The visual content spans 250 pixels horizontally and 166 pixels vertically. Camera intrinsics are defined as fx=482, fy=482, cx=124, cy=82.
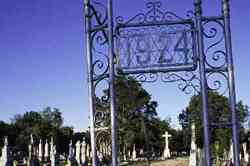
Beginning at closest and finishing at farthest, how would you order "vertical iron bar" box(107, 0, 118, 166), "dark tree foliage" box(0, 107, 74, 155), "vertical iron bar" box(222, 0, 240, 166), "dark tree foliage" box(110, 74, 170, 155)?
"vertical iron bar" box(222, 0, 240, 166), "vertical iron bar" box(107, 0, 118, 166), "dark tree foliage" box(110, 74, 170, 155), "dark tree foliage" box(0, 107, 74, 155)

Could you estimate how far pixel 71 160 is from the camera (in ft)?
89.2

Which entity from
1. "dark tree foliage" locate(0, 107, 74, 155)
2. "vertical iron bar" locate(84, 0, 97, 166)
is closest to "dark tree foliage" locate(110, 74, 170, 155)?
"dark tree foliage" locate(0, 107, 74, 155)

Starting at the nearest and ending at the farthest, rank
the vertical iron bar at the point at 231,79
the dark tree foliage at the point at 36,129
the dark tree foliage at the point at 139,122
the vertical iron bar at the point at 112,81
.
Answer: the vertical iron bar at the point at 231,79, the vertical iron bar at the point at 112,81, the dark tree foliage at the point at 139,122, the dark tree foliage at the point at 36,129

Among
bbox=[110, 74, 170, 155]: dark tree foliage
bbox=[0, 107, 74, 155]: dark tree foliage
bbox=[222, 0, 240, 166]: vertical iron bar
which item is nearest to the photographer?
bbox=[222, 0, 240, 166]: vertical iron bar

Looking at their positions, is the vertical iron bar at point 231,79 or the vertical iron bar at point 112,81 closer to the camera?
the vertical iron bar at point 231,79

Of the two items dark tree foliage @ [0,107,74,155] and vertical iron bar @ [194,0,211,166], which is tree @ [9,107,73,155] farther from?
vertical iron bar @ [194,0,211,166]

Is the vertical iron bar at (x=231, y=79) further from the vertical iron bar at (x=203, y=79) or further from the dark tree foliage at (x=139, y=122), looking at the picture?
the dark tree foliage at (x=139, y=122)

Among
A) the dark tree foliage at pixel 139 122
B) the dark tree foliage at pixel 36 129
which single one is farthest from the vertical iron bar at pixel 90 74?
the dark tree foliage at pixel 36 129

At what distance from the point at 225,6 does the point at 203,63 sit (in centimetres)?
103

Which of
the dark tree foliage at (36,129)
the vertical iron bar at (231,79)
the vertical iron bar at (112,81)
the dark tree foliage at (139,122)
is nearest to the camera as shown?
the vertical iron bar at (231,79)

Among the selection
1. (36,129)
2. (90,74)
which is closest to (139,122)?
(36,129)

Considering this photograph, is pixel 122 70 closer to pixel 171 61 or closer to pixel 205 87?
pixel 171 61

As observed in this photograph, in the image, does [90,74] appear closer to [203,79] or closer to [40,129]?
[203,79]

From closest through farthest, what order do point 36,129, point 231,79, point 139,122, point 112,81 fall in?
point 231,79 → point 112,81 → point 139,122 → point 36,129
